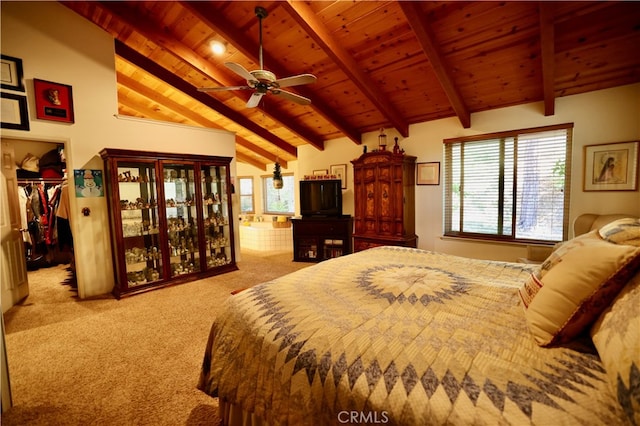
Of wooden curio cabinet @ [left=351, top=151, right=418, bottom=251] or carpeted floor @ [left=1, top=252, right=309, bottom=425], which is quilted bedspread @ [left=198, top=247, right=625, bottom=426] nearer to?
carpeted floor @ [left=1, top=252, right=309, bottom=425]

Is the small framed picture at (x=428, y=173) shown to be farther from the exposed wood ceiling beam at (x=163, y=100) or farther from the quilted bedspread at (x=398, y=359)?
the exposed wood ceiling beam at (x=163, y=100)

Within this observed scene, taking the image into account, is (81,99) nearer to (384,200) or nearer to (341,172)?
(341,172)

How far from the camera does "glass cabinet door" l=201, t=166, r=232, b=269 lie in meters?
4.20

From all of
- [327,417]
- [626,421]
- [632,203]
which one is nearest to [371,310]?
[327,417]

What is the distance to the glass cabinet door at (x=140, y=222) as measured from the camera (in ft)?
11.3

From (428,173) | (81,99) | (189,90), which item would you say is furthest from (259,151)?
(428,173)

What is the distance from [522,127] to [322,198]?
10.1 feet

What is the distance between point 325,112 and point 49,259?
5.35 meters

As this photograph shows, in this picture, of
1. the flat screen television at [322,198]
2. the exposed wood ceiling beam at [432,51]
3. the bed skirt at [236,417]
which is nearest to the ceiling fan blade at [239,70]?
the exposed wood ceiling beam at [432,51]

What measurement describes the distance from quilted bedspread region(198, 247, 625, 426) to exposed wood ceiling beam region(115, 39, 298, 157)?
162 inches

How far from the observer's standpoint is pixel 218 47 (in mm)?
→ 3451

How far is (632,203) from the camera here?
2918 mm

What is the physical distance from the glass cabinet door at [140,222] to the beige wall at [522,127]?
320 cm

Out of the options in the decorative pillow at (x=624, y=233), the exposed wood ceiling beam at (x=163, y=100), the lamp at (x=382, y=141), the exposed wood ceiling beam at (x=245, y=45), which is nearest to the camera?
the decorative pillow at (x=624, y=233)
